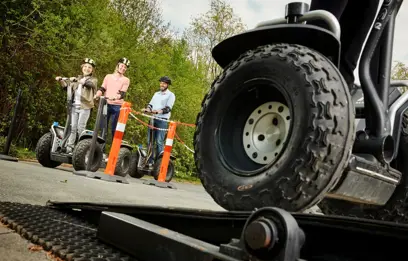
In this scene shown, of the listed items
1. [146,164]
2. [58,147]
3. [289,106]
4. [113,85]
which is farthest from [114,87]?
[289,106]

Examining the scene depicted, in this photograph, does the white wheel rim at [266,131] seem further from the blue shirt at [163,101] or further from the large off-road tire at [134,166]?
the large off-road tire at [134,166]

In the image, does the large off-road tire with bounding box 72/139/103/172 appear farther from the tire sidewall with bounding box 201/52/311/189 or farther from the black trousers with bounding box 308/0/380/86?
the black trousers with bounding box 308/0/380/86

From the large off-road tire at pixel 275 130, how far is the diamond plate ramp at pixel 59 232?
558mm

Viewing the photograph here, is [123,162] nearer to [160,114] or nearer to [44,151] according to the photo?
[160,114]

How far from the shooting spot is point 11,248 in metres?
1.52

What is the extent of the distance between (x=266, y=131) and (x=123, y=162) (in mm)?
6200

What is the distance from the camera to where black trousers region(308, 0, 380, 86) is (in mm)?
2064

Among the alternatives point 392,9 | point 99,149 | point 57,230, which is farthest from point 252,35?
point 99,149

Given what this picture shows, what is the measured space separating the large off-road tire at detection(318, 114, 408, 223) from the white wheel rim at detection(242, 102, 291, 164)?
795mm

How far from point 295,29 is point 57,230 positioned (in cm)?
145

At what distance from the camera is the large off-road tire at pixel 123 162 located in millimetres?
7557

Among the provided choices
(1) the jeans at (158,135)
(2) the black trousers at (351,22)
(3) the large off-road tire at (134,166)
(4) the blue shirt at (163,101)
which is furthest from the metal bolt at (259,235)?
(3) the large off-road tire at (134,166)

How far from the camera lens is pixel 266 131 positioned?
1840mm

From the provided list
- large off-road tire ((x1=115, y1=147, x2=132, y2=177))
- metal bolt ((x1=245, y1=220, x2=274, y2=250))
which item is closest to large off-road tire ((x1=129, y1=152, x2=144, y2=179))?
large off-road tire ((x1=115, y1=147, x2=132, y2=177))
